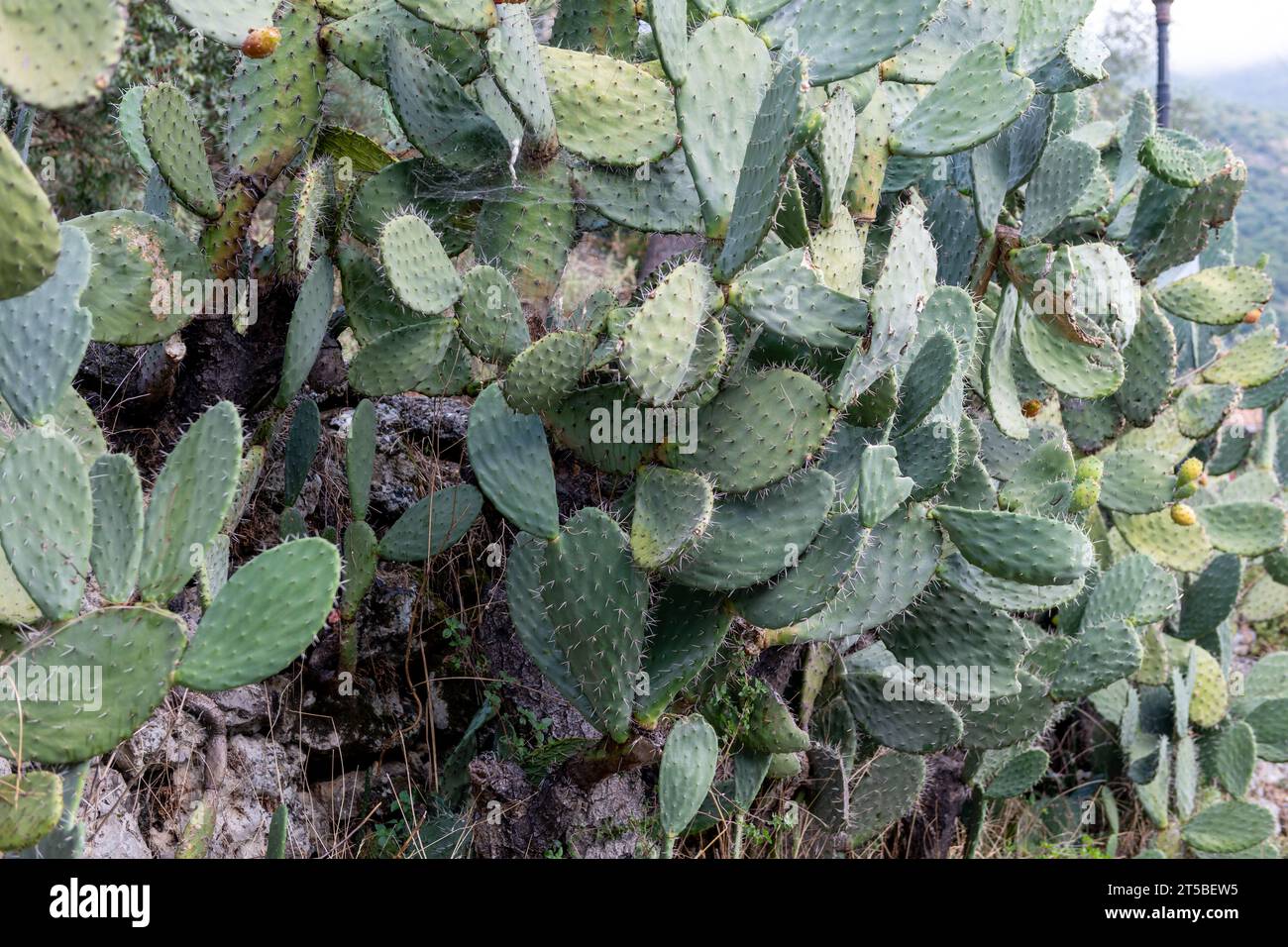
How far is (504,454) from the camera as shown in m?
2.24

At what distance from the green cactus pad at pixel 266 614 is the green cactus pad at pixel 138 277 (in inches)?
32.9

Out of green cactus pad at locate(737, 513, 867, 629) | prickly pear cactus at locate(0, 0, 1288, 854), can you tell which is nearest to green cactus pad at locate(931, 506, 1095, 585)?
prickly pear cactus at locate(0, 0, 1288, 854)

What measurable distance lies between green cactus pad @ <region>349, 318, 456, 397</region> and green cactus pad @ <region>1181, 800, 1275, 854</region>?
2.76m

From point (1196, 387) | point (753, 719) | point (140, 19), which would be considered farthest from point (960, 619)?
point (140, 19)

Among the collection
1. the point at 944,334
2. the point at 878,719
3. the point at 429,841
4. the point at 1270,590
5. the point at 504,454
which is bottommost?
the point at 1270,590

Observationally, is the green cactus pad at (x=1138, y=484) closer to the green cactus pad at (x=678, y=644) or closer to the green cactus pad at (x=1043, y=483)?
the green cactus pad at (x=1043, y=483)

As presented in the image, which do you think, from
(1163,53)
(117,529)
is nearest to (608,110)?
(117,529)

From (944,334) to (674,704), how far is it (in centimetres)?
101

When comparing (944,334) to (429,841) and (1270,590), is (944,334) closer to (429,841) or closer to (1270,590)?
(429,841)

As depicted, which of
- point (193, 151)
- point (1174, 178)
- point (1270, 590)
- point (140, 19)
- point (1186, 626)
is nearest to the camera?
point (193, 151)

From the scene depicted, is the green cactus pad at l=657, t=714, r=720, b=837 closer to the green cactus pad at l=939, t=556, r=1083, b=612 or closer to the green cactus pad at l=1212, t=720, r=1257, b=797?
the green cactus pad at l=939, t=556, r=1083, b=612

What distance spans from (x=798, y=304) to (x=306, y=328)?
1.14m

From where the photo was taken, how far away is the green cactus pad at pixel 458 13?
88.0 inches

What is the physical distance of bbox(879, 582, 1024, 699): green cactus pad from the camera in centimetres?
258
